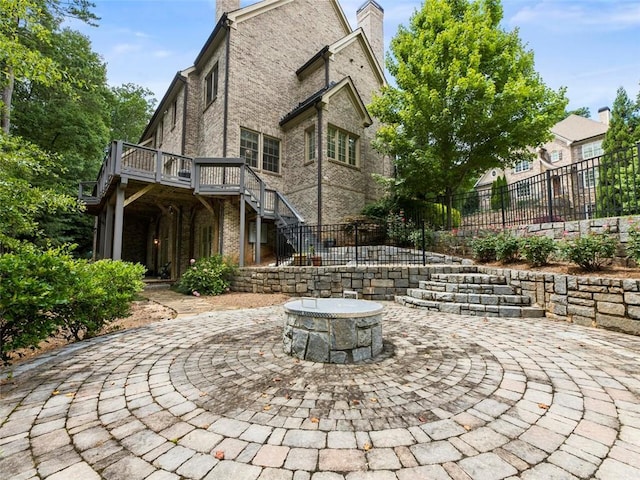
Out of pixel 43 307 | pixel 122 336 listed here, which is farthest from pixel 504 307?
pixel 43 307

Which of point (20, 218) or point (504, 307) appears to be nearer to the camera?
point (20, 218)

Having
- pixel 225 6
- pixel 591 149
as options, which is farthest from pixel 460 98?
pixel 591 149

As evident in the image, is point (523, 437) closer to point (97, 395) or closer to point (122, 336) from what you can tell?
point (97, 395)

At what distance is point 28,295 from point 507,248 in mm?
8216

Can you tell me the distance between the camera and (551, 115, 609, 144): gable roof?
836 inches

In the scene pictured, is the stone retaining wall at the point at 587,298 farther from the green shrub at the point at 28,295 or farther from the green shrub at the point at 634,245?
the green shrub at the point at 28,295

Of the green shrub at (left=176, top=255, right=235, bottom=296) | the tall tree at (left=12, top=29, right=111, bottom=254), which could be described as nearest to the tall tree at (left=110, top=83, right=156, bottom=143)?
the tall tree at (left=12, top=29, right=111, bottom=254)

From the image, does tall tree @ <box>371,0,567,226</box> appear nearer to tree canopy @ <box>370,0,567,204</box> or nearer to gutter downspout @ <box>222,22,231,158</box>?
tree canopy @ <box>370,0,567,204</box>

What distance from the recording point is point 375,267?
24.2 feet

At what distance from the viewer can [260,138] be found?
40.1 ft

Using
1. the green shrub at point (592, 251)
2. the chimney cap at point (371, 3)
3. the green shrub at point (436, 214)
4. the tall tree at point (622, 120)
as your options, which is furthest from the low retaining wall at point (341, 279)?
the chimney cap at point (371, 3)

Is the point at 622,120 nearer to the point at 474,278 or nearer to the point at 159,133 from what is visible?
the point at 474,278

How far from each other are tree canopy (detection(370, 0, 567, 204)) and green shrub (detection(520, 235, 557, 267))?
5.02 m

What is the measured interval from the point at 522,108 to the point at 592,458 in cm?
1139
